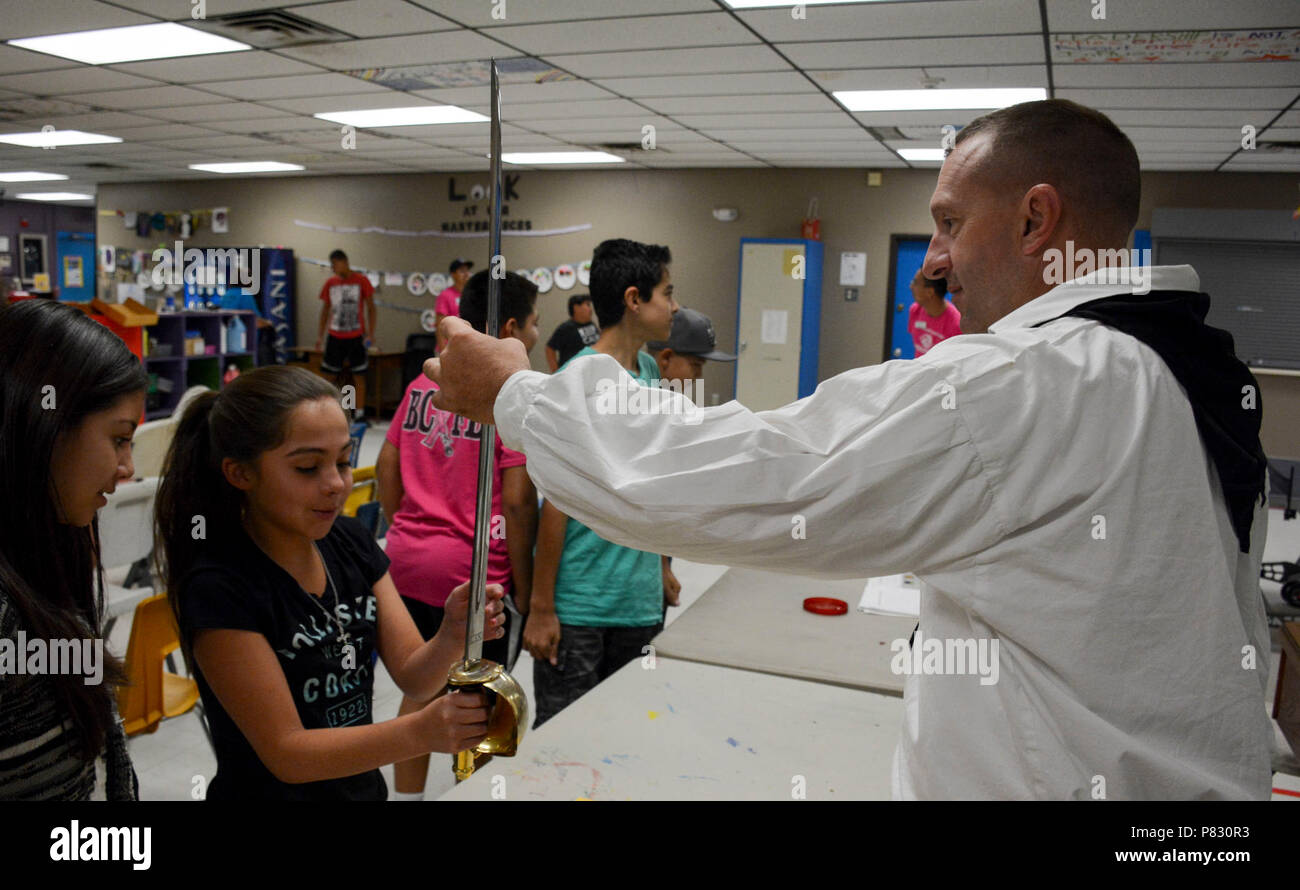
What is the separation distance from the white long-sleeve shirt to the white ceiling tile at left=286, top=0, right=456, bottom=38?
383cm

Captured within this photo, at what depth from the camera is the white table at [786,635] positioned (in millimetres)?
2068

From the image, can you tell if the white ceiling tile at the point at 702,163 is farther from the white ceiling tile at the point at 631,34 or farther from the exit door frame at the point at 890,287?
the white ceiling tile at the point at 631,34

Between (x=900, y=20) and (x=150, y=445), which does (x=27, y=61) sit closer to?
(x=150, y=445)

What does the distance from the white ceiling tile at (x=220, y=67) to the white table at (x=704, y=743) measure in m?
4.46

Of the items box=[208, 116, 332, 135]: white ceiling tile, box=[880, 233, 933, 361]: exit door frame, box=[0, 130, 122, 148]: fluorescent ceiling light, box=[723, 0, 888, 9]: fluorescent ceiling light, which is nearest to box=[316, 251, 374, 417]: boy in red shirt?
box=[0, 130, 122, 148]: fluorescent ceiling light

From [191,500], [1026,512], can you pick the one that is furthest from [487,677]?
[191,500]

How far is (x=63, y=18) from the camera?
4.46 metres

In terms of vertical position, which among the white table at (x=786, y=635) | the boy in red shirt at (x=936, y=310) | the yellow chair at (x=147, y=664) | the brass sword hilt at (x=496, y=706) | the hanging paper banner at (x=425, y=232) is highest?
the hanging paper banner at (x=425, y=232)

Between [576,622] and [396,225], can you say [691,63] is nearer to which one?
[576,622]

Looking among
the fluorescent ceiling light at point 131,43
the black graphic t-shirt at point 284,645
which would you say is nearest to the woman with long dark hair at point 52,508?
the black graphic t-shirt at point 284,645

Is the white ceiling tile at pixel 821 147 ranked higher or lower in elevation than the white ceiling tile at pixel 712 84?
higher

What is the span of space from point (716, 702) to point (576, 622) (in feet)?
1.84

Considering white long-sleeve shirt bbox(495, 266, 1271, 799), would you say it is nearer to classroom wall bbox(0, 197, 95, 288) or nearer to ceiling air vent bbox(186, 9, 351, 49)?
ceiling air vent bbox(186, 9, 351, 49)

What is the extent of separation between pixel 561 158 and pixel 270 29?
4.37 meters
